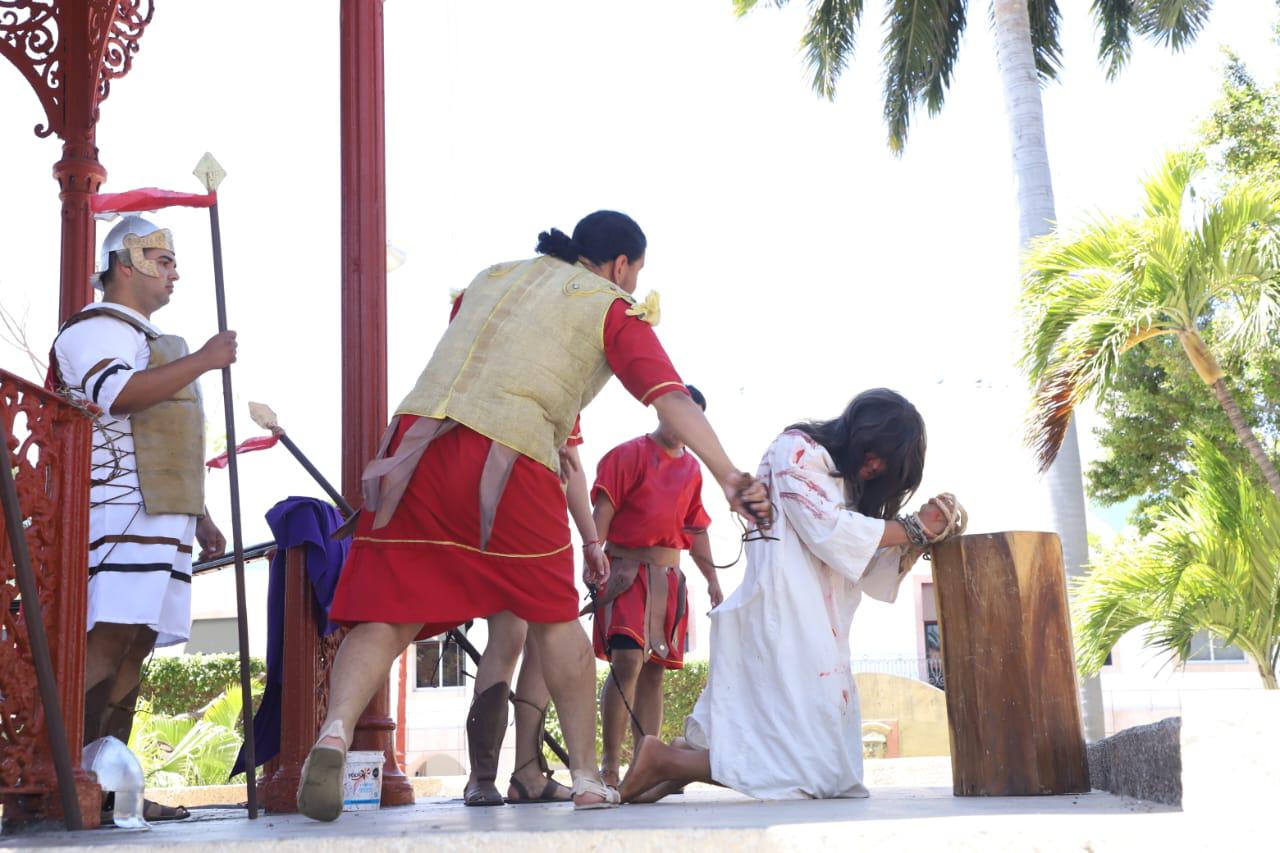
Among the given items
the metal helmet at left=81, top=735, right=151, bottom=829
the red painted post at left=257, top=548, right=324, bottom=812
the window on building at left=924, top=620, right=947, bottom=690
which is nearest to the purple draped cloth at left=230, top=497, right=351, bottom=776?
the red painted post at left=257, top=548, right=324, bottom=812

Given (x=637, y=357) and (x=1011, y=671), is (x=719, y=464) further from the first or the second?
(x=1011, y=671)

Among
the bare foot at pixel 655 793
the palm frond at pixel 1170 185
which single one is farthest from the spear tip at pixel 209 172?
the palm frond at pixel 1170 185

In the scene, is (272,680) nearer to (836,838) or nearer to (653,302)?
(653,302)

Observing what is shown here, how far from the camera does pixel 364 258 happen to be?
5504 millimetres

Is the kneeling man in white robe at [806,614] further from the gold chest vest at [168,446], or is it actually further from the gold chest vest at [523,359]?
the gold chest vest at [168,446]

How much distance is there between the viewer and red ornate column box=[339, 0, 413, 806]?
5270mm

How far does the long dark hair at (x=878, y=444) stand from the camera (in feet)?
13.7

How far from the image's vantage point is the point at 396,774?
5109 millimetres

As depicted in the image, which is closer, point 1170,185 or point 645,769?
point 645,769

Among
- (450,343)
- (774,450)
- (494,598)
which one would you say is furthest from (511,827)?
(774,450)

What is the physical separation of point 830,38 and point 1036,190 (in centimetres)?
639

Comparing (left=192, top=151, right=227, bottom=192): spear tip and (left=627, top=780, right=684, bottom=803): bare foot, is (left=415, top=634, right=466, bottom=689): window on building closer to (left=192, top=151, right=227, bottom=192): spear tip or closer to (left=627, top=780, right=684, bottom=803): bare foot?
(left=192, top=151, right=227, bottom=192): spear tip

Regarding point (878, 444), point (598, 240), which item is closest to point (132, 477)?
point (598, 240)

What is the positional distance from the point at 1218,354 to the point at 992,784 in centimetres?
1502
